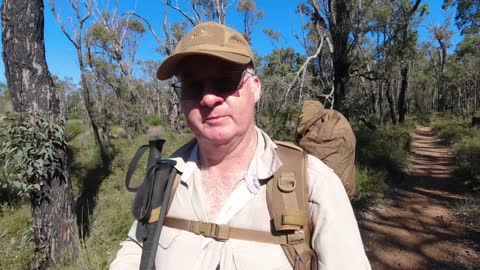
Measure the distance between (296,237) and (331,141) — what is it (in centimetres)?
85

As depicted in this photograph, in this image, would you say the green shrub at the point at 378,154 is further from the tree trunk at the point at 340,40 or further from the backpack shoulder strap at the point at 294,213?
the backpack shoulder strap at the point at 294,213

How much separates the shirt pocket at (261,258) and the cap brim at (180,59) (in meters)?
0.66

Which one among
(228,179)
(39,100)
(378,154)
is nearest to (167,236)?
(228,179)

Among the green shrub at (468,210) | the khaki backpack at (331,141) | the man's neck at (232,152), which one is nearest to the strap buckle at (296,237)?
the man's neck at (232,152)

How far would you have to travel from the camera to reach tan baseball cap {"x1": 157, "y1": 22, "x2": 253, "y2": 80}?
111 centimetres

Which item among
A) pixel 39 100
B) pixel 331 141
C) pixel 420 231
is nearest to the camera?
pixel 331 141

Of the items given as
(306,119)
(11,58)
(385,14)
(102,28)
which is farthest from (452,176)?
(102,28)

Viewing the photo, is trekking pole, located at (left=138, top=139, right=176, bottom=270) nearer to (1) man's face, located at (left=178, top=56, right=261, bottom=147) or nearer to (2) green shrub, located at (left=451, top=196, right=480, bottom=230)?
(1) man's face, located at (left=178, top=56, right=261, bottom=147)

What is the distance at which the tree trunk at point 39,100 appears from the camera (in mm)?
3787

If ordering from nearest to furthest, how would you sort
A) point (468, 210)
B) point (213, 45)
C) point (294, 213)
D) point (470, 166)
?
point (294, 213)
point (213, 45)
point (468, 210)
point (470, 166)

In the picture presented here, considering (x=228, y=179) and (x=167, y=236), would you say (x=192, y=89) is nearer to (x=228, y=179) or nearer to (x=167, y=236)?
(x=228, y=179)

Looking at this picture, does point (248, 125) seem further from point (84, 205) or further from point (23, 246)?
point (84, 205)

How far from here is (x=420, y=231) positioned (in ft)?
17.3

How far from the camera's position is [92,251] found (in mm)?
3896
